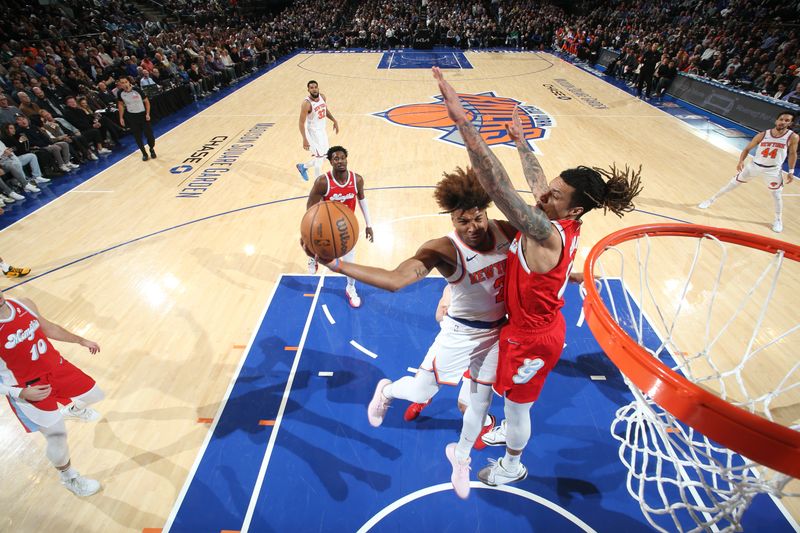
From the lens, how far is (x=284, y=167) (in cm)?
924

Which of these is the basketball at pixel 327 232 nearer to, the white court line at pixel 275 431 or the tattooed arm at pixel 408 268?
the tattooed arm at pixel 408 268

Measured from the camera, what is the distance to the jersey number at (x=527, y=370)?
102 inches

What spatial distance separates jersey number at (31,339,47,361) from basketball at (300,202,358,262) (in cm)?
229

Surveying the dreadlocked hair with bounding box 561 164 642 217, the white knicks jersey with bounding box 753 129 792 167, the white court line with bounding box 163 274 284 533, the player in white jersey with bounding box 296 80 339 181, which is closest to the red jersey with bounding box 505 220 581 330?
the dreadlocked hair with bounding box 561 164 642 217

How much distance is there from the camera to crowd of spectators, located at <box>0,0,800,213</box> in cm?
965

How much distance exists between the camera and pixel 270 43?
74.1 ft

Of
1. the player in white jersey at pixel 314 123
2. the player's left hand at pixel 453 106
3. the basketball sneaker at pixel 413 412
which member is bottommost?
the basketball sneaker at pixel 413 412

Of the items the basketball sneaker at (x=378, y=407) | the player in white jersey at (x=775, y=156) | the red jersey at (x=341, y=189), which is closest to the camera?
the basketball sneaker at (x=378, y=407)

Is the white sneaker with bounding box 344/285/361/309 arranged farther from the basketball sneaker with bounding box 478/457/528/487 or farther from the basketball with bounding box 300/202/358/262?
the basketball with bounding box 300/202/358/262

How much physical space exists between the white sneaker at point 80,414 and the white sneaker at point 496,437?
3557 millimetres

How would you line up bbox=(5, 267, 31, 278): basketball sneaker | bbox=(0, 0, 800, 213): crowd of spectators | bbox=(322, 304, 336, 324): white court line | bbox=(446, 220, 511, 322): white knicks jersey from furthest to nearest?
1. bbox=(0, 0, 800, 213): crowd of spectators
2. bbox=(5, 267, 31, 278): basketball sneaker
3. bbox=(322, 304, 336, 324): white court line
4. bbox=(446, 220, 511, 322): white knicks jersey

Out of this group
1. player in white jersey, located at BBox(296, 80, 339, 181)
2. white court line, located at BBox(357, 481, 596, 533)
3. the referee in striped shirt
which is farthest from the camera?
the referee in striped shirt

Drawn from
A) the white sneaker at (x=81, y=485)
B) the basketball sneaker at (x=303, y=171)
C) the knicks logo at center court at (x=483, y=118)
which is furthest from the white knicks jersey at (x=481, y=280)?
the knicks logo at center court at (x=483, y=118)

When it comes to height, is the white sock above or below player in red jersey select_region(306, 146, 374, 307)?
below
